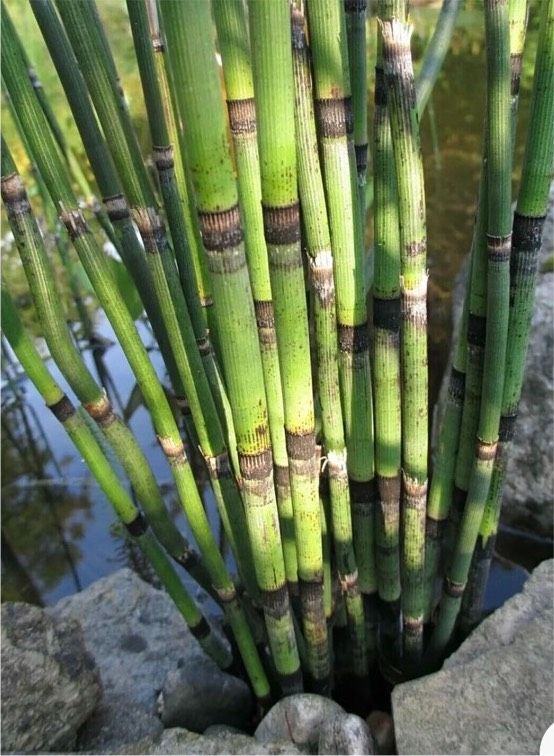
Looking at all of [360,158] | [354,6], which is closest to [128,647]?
[360,158]

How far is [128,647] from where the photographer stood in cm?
133

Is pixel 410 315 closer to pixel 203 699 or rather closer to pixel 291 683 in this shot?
pixel 291 683

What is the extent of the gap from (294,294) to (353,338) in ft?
0.47

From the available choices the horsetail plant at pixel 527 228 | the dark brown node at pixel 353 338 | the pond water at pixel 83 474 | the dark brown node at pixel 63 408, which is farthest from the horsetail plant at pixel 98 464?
the pond water at pixel 83 474

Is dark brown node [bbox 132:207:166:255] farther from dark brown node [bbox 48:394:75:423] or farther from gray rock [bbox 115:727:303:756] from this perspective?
gray rock [bbox 115:727:303:756]

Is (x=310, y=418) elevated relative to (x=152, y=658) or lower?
elevated

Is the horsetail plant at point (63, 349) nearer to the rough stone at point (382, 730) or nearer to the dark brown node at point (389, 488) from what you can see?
the dark brown node at point (389, 488)

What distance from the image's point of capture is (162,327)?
34.9 inches

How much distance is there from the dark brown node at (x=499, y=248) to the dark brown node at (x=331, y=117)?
7.8 inches

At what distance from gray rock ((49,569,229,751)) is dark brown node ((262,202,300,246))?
78 cm

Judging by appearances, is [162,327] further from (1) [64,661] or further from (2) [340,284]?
(1) [64,661]

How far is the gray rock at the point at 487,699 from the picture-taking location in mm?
917

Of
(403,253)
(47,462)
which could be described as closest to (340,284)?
(403,253)

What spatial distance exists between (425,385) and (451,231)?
203 cm
